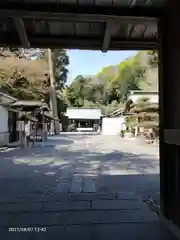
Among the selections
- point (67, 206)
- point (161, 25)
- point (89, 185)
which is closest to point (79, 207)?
point (67, 206)

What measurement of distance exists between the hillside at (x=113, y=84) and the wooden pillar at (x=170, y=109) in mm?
30165

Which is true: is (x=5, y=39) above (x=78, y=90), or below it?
below

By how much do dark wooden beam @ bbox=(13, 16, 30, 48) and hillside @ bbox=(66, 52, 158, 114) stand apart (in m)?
29.7

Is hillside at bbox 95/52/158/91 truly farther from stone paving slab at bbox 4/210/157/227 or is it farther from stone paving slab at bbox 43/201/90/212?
stone paving slab at bbox 4/210/157/227

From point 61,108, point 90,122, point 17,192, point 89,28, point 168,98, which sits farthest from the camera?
point 90,122

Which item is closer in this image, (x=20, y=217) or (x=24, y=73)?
(x=20, y=217)

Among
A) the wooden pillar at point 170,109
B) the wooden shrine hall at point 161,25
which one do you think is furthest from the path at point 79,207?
the wooden shrine hall at point 161,25

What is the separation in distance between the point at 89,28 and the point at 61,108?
4043cm

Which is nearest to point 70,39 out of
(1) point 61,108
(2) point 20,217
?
(2) point 20,217

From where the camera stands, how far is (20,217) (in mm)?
3967

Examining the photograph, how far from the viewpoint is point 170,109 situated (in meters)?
3.62

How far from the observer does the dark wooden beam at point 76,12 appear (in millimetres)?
3488

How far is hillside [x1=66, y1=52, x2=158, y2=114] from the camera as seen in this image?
38.6m

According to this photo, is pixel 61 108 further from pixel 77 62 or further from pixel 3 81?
pixel 3 81
